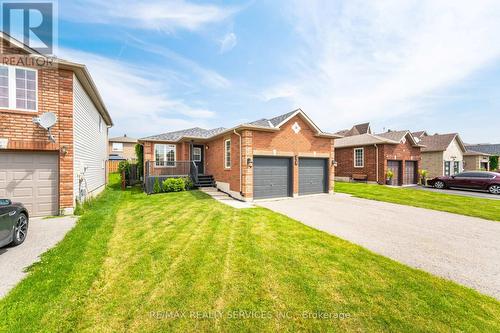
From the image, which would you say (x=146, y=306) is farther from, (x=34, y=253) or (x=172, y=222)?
(x=172, y=222)

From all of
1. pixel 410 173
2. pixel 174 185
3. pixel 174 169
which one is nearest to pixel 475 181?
pixel 410 173

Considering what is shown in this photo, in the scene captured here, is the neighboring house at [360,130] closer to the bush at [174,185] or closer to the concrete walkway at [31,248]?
the bush at [174,185]

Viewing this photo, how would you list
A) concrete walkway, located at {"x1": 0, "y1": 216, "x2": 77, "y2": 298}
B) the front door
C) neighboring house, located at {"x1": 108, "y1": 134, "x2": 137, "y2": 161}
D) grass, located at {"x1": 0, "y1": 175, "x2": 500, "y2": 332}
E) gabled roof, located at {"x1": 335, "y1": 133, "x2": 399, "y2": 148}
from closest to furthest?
1. grass, located at {"x1": 0, "y1": 175, "x2": 500, "y2": 332}
2. concrete walkway, located at {"x1": 0, "y1": 216, "x2": 77, "y2": 298}
3. the front door
4. gabled roof, located at {"x1": 335, "y1": 133, "x2": 399, "y2": 148}
5. neighboring house, located at {"x1": 108, "y1": 134, "x2": 137, "y2": 161}

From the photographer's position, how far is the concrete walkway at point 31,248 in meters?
3.65

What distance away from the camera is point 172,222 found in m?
6.96

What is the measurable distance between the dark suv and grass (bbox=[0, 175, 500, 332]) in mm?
19385

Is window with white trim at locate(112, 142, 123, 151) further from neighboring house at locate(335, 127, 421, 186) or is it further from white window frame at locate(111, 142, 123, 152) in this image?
neighboring house at locate(335, 127, 421, 186)

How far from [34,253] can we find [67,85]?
19.6ft

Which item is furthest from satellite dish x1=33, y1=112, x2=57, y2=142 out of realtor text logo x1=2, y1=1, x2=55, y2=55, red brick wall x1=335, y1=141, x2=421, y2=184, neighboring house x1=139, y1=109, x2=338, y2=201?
red brick wall x1=335, y1=141, x2=421, y2=184

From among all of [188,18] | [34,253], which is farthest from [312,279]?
[188,18]

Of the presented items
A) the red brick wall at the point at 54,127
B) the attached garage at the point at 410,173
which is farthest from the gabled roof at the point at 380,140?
the red brick wall at the point at 54,127

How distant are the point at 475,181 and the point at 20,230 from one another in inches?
1049

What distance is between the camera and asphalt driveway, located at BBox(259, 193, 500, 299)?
4.20 metres

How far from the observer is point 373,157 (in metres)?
20.1
